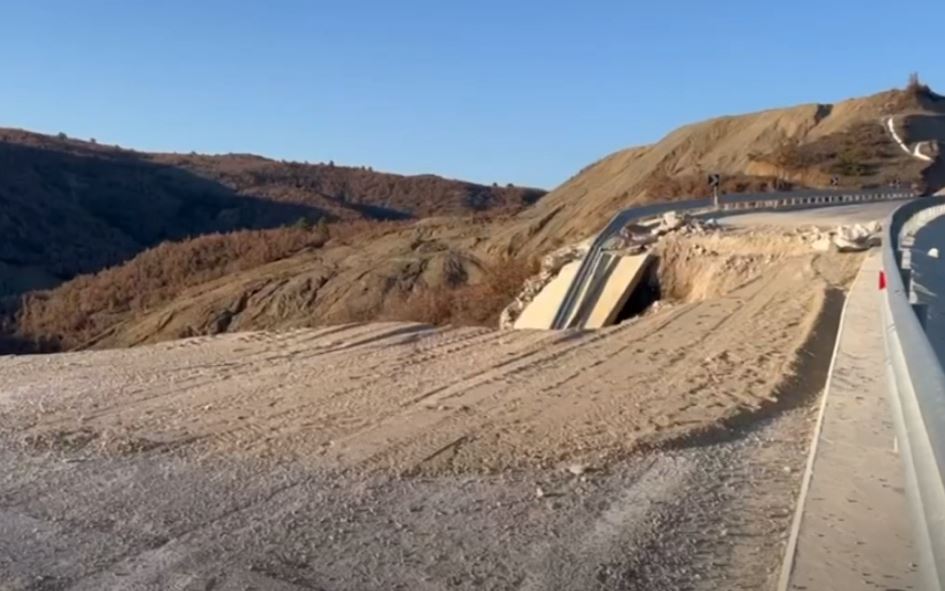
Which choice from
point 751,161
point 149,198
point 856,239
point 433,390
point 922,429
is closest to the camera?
point 922,429

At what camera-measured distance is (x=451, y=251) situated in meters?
43.2

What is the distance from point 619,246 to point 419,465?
18.1 meters

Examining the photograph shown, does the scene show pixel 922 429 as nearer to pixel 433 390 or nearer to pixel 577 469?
pixel 577 469

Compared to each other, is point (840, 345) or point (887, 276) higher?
point (887, 276)

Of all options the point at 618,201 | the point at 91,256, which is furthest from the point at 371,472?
the point at 91,256

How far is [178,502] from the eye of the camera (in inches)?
267

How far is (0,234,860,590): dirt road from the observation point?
5695 millimetres

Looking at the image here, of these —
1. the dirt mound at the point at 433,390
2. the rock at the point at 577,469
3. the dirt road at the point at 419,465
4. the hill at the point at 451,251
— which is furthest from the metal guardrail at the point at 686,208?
the rock at the point at 577,469

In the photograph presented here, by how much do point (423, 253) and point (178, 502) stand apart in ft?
122

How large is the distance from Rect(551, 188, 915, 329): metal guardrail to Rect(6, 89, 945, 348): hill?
2746mm

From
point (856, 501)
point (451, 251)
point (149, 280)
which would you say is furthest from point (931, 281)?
point (149, 280)

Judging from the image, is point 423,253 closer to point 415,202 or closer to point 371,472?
point 371,472

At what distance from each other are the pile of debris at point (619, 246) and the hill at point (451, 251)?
1142 millimetres

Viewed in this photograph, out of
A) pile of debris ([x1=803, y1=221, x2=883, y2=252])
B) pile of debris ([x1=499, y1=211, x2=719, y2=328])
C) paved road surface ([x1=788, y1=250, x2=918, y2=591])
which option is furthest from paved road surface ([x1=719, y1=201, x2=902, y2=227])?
paved road surface ([x1=788, y1=250, x2=918, y2=591])
